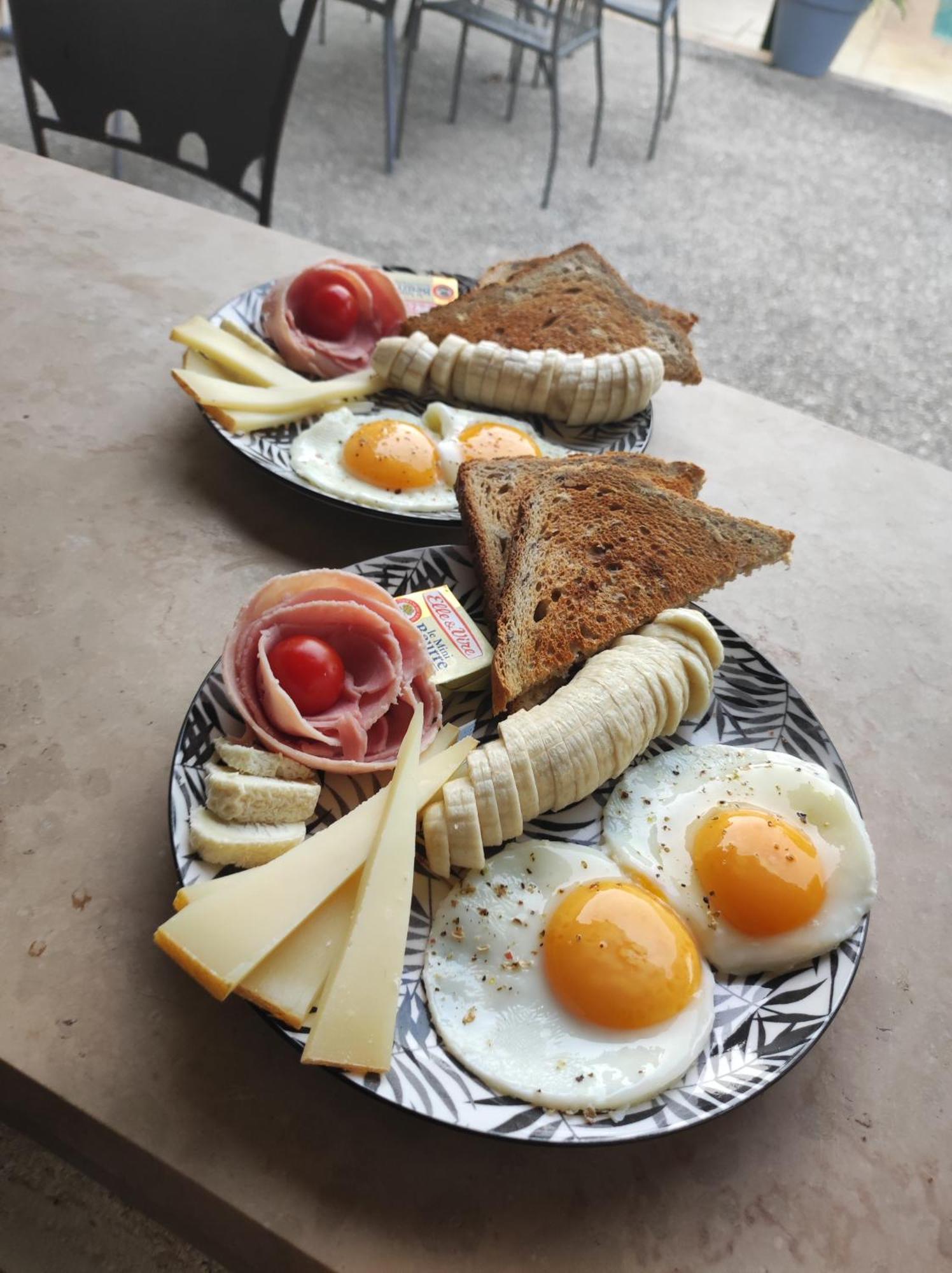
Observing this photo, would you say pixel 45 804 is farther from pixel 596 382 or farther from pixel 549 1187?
pixel 596 382

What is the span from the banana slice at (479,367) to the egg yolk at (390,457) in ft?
0.61

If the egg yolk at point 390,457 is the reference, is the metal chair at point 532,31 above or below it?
below

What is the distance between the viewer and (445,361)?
163cm

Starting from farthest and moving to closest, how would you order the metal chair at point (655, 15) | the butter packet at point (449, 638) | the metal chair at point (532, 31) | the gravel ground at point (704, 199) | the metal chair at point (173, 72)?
the metal chair at point (655, 15) < the metal chair at point (532, 31) < the gravel ground at point (704, 199) < the metal chair at point (173, 72) < the butter packet at point (449, 638)

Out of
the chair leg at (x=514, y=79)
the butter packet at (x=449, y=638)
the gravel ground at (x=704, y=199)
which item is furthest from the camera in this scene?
the chair leg at (x=514, y=79)

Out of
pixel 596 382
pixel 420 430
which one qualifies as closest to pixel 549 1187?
pixel 420 430

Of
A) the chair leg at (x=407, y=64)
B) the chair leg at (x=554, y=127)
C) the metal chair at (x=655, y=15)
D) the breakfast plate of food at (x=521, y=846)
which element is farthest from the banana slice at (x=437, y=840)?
the metal chair at (x=655, y=15)

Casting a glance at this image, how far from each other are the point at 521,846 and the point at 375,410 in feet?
2.86

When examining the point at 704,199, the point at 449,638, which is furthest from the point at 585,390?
the point at 704,199

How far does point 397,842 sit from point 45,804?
0.42 meters

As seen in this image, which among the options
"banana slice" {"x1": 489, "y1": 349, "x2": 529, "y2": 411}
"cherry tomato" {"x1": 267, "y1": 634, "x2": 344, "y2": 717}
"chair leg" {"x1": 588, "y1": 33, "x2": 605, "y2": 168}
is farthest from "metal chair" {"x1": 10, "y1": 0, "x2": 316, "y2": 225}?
"chair leg" {"x1": 588, "y1": 33, "x2": 605, "y2": 168}

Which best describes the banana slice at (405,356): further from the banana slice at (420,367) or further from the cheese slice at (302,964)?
the cheese slice at (302,964)

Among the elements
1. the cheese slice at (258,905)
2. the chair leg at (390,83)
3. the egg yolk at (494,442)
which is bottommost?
the chair leg at (390,83)

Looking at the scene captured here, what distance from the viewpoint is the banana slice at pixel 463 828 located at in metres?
1.00
